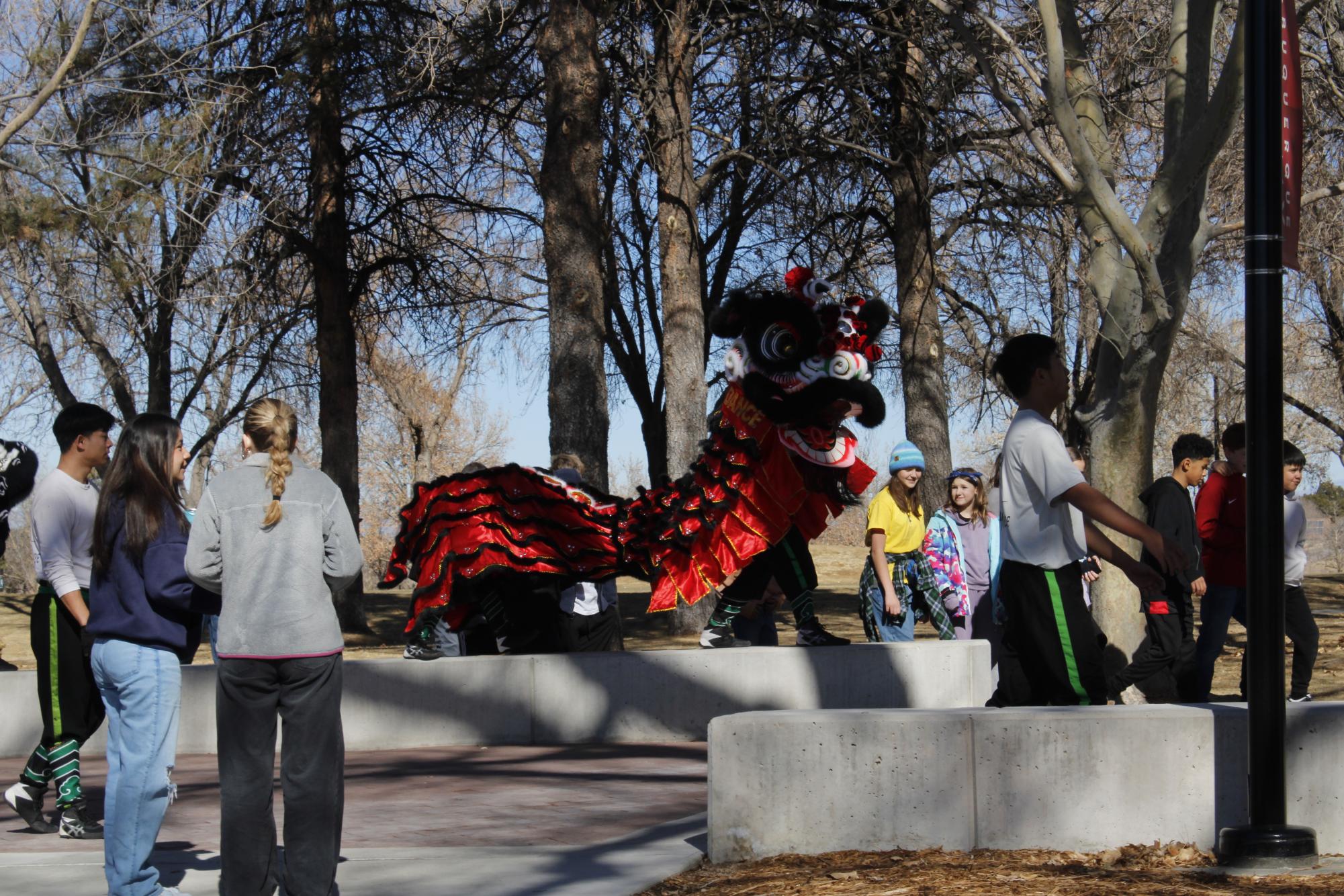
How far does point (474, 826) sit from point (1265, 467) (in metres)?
3.45

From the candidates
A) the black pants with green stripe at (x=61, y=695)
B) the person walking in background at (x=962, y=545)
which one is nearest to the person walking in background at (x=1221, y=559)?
the person walking in background at (x=962, y=545)

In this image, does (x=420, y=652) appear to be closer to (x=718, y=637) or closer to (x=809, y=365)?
(x=718, y=637)

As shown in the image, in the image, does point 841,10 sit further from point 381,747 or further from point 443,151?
point 381,747

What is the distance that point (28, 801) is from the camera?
629 cm

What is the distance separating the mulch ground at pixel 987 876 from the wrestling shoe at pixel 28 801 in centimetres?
296

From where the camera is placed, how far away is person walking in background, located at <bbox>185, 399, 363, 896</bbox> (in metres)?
4.56

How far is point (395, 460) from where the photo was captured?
198ft

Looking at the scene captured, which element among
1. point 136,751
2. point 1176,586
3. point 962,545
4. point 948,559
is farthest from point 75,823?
point 1176,586

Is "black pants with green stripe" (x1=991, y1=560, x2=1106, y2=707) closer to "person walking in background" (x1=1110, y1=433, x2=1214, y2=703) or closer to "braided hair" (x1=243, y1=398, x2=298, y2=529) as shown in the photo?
"braided hair" (x1=243, y1=398, x2=298, y2=529)

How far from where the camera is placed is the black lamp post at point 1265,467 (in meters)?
4.93

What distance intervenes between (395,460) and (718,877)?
56481 millimetres

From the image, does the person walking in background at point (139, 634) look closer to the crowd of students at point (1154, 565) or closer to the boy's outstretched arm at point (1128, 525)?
the boy's outstretched arm at point (1128, 525)

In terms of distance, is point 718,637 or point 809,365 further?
point 718,637

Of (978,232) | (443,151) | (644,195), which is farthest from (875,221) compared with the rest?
(443,151)
